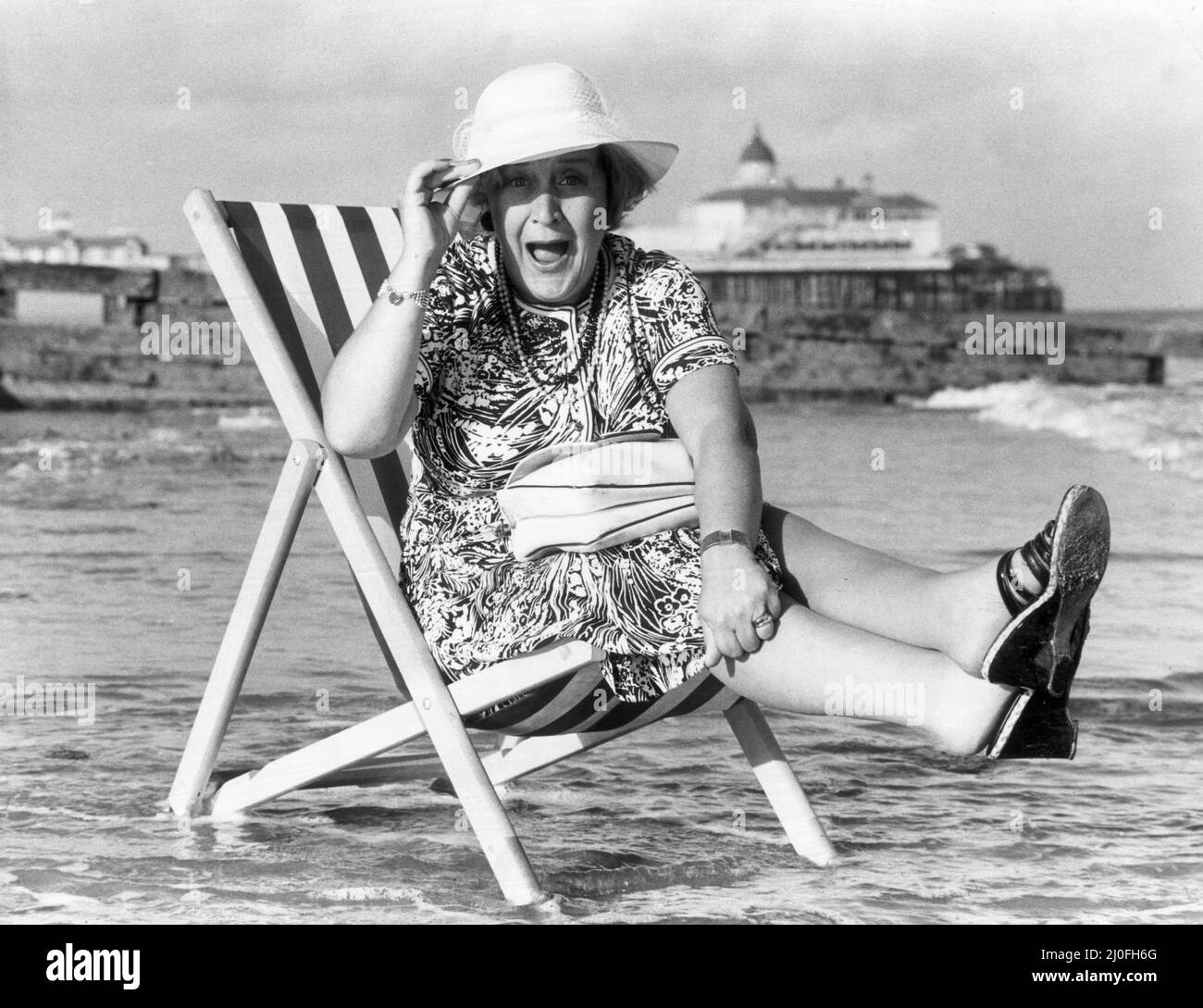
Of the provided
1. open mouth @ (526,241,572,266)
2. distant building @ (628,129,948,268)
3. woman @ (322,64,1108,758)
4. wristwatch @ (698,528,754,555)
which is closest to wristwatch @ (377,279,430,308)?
woman @ (322,64,1108,758)

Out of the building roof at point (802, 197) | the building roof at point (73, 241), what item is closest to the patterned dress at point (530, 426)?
the building roof at point (73, 241)

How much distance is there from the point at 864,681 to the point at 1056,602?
0.30 meters

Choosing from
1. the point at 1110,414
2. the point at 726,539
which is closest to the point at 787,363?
the point at 1110,414

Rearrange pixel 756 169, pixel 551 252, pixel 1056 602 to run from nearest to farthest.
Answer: pixel 1056 602 → pixel 551 252 → pixel 756 169

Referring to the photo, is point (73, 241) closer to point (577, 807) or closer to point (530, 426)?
point (577, 807)

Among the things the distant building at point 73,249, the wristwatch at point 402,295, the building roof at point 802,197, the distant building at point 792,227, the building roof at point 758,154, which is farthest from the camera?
the distant building at point 792,227

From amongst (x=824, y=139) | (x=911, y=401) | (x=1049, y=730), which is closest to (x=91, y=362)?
(x=911, y=401)

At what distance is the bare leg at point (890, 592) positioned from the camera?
215 cm

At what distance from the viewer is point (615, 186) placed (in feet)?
8.87

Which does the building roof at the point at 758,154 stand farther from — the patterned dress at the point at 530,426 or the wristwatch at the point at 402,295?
the wristwatch at the point at 402,295

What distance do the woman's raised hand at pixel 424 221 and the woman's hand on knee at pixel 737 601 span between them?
2.05ft

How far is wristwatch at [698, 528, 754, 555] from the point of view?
2268 mm

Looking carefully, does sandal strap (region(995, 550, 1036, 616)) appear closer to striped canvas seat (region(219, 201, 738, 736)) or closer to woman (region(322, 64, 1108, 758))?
woman (region(322, 64, 1108, 758))

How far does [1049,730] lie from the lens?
2.15 metres
